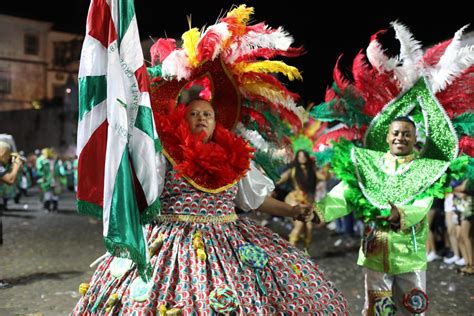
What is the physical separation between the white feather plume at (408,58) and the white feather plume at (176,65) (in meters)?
1.85

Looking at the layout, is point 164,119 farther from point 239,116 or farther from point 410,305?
point 410,305

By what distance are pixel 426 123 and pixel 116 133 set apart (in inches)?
105

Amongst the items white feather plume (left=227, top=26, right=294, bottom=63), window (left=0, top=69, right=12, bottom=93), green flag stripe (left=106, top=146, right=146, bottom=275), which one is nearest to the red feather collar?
white feather plume (left=227, top=26, right=294, bottom=63)

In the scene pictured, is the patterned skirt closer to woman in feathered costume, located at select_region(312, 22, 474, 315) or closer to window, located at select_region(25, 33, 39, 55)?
woman in feathered costume, located at select_region(312, 22, 474, 315)

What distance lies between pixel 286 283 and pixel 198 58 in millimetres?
1598

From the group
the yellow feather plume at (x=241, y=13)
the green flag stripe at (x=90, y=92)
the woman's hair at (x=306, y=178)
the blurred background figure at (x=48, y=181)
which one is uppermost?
the yellow feather plume at (x=241, y=13)

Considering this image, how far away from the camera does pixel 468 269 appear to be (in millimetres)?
7867

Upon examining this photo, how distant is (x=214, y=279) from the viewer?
3.23m

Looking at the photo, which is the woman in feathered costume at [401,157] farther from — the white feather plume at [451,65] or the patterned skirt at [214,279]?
the patterned skirt at [214,279]

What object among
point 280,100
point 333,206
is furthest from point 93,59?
point 333,206

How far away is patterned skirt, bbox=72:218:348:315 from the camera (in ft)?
10.2

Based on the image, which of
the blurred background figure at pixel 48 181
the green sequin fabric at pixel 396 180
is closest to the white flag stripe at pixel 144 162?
the green sequin fabric at pixel 396 180

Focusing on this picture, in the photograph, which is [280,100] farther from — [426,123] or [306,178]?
[306,178]

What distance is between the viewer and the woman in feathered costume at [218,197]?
10.5 feet
